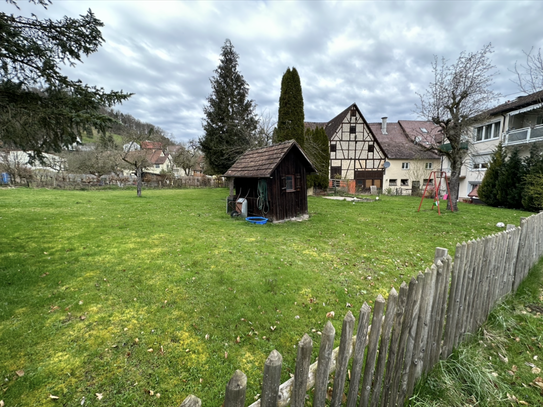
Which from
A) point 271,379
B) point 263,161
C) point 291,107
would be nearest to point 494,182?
point 291,107

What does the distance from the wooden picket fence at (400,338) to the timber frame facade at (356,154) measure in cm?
2986

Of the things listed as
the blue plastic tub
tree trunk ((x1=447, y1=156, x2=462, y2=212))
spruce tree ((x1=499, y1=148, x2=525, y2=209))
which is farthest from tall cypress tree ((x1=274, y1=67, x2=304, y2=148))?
spruce tree ((x1=499, y1=148, x2=525, y2=209))

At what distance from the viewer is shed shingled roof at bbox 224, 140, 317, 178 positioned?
11.3 metres

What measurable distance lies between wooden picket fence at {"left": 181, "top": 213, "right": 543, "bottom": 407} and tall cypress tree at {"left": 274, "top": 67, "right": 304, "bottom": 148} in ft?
66.2

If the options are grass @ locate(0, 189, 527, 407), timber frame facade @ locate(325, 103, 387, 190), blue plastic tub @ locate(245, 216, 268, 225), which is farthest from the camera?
timber frame facade @ locate(325, 103, 387, 190)

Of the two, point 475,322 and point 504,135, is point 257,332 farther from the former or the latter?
point 504,135

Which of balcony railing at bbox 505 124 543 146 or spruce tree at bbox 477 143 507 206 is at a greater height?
balcony railing at bbox 505 124 543 146

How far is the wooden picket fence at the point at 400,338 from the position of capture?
4.92 ft

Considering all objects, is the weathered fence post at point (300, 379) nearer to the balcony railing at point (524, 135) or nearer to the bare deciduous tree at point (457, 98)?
the bare deciduous tree at point (457, 98)

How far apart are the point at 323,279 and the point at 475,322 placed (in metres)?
2.70

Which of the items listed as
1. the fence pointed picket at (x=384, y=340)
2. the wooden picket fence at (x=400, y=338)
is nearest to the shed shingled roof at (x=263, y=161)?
the wooden picket fence at (x=400, y=338)

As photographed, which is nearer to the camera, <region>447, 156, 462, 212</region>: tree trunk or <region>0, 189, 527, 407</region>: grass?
<region>0, 189, 527, 407</region>: grass

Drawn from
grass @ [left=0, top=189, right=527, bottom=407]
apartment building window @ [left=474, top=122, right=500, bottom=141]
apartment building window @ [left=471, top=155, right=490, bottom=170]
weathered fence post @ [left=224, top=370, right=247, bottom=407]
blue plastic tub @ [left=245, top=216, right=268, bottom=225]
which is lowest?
grass @ [left=0, top=189, right=527, bottom=407]

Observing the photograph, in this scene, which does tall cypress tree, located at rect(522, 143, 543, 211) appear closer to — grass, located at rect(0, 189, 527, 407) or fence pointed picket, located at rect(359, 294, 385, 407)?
grass, located at rect(0, 189, 527, 407)
